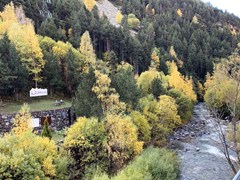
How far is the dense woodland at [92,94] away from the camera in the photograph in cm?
3938

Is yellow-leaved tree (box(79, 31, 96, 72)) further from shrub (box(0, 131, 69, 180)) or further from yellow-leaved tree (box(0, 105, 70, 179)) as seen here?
shrub (box(0, 131, 69, 180))

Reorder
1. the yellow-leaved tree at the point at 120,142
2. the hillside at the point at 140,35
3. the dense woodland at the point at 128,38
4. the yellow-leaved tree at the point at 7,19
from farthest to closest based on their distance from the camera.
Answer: the hillside at the point at 140,35 < the dense woodland at the point at 128,38 < the yellow-leaved tree at the point at 7,19 < the yellow-leaved tree at the point at 120,142

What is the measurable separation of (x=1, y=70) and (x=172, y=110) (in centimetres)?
3587

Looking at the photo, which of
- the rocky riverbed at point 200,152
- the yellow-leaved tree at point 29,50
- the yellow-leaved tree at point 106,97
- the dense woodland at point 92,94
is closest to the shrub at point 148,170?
the dense woodland at point 92,94

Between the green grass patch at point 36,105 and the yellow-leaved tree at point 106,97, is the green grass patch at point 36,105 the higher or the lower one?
the lower one

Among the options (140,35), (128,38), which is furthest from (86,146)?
(140,35)

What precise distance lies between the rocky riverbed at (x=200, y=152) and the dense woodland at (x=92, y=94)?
9.25 feet

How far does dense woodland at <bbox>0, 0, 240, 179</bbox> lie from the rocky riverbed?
2.82m

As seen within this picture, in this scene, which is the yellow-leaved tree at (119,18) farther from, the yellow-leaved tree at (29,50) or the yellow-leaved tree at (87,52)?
the yellow-leaved tree at (29,50)

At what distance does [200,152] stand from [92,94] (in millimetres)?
24834

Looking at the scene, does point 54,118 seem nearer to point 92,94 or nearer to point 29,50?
point 92,94

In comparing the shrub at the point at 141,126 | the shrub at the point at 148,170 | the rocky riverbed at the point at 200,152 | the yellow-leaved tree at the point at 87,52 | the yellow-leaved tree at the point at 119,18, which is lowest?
the rocky riverbed at the point at 200,152

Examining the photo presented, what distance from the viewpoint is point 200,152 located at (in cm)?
6200

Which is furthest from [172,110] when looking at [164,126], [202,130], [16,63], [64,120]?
[16,63]
